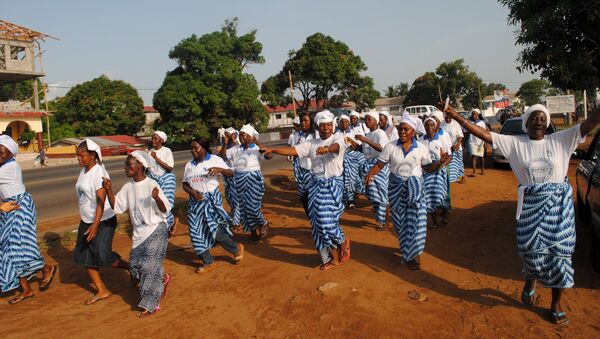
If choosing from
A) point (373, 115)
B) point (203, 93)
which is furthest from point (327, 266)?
point (203, 93)

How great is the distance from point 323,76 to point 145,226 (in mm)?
36200

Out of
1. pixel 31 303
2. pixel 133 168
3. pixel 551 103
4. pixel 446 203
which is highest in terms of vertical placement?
pixel 551 103

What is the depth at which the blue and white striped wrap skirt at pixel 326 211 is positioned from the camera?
530cm

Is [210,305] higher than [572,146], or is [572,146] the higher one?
[572,146]

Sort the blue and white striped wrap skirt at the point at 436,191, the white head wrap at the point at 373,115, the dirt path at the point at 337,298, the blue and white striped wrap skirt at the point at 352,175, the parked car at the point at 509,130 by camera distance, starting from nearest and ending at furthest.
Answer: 1. the dirt path at the point at 337,298
2. the blue and white striped wrap skirt at the point at 436,191
3. the white head wrap at the point at 373,115
4. the blue and white striped wrap skirt at the point at 352,175
5. the parked car at the point at 509,130

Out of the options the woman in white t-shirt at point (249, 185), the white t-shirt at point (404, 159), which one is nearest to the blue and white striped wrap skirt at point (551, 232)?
the white t-shirt at point (404, 159)

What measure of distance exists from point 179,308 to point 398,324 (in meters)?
2.18

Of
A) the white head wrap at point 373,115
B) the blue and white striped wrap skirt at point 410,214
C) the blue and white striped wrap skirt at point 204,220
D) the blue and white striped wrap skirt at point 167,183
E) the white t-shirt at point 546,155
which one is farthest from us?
the white head wrap at point 373,115

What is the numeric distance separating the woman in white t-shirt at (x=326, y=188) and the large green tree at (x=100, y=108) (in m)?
39.9

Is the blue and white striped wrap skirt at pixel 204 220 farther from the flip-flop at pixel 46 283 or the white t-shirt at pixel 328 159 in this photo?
the flip-flop at pixel 46 283

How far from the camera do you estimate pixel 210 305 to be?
4676 mm

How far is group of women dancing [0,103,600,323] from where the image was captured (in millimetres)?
3768

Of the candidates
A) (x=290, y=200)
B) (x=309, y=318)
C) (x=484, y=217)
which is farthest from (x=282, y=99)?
(x=309, y=318)

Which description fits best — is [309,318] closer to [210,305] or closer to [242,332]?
[242,332]
